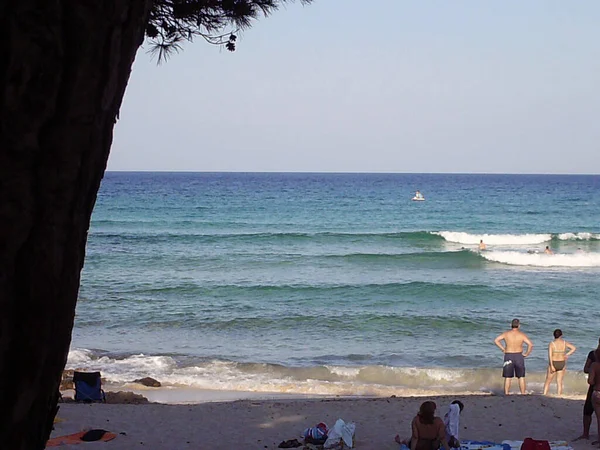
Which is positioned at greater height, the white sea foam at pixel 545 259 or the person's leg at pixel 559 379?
the white sea foam at pixel 545 259

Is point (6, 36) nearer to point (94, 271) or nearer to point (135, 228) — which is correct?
point (94, 271)

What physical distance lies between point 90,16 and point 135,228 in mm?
37318

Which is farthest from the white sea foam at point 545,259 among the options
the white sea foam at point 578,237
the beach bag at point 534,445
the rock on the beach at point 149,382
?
the beach bag at point 534,445

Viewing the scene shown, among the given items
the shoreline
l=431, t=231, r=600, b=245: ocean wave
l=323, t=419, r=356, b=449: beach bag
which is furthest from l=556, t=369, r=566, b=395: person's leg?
l=431, t=231, r=600, b=245: ocean wave

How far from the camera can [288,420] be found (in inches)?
356

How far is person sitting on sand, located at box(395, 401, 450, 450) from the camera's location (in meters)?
6.80

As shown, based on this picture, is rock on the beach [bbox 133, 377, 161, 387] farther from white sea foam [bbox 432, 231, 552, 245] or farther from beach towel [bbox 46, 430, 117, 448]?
white sea foam [bbox 432, 231, 552, 245]

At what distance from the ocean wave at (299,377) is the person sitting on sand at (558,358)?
84cm

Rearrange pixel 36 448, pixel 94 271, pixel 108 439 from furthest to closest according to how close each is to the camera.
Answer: pixel 94 271
pixel 108 439
pixel 36 448

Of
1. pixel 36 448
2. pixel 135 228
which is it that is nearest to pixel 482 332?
pixel 36 448

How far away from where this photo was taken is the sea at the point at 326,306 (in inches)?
510

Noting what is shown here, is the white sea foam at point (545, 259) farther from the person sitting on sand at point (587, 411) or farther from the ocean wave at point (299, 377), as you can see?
the person sitting on sand at point (587, 411)

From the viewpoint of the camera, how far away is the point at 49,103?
66.0 inches

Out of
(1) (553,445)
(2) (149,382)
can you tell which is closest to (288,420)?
(1) (553,445)
